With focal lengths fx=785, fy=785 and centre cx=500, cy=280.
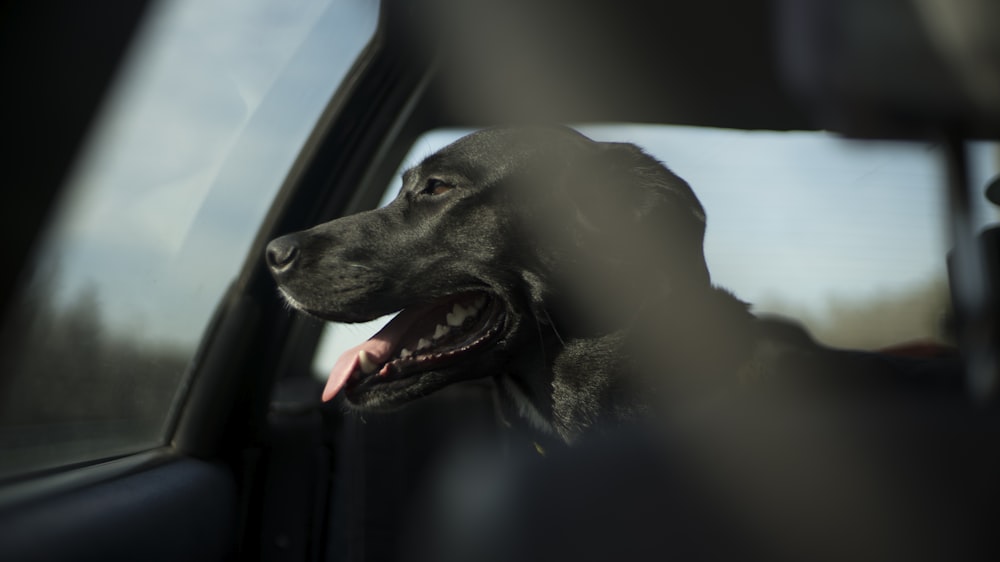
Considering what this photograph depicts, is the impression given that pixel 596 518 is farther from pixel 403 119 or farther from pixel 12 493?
pixel 403 119

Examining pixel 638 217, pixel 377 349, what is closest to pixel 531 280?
pixel 638 217

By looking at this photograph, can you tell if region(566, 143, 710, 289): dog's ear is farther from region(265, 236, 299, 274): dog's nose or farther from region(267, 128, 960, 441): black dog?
region(265, 236, 299, 274): dog's nose

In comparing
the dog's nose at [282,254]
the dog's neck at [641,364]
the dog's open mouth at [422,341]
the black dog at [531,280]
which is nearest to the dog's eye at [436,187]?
the black dog at [531,280]

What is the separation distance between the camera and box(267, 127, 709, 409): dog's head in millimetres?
2547

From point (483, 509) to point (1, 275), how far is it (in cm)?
92

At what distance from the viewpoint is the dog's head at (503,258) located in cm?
255

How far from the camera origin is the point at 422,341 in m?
2.62

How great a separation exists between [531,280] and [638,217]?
1.35 ft

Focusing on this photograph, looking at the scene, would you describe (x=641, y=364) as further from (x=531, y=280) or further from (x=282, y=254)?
(x=282, y=254)

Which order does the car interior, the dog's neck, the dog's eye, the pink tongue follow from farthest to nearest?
1. the dog's eye
2. the pink tongue
3. the dog's neck
4. the car interior

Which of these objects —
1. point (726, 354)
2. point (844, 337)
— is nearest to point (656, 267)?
point (726, 354)

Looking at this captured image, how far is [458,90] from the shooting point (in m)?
3.61

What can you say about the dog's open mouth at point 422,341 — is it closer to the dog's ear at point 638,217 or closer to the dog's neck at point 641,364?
the dog's neck at point 641,364

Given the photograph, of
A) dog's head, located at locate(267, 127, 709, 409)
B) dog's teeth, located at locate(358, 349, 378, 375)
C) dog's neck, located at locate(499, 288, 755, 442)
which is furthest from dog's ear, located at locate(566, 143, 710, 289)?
dog's teeth, located at locate(358, 349, 378, 375)
